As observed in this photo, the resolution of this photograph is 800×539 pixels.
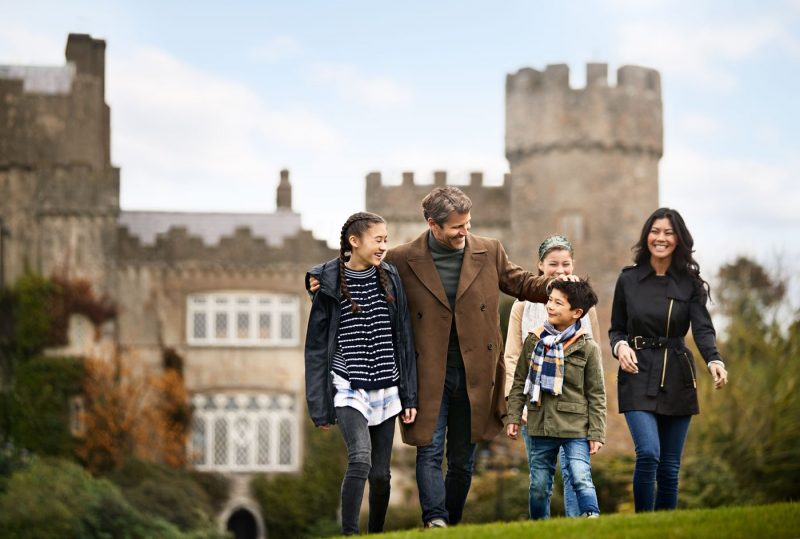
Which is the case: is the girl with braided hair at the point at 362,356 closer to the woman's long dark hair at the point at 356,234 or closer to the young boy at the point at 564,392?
the woman's long dark hair at the point at 356,234

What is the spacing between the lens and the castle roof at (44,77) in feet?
117

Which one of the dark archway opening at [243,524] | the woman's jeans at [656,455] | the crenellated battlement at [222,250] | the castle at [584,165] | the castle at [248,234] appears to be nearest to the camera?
the woman's jeans at [656,455]

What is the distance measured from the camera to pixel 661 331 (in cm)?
884

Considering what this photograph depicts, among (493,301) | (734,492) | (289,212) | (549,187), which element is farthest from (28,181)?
(493,301)

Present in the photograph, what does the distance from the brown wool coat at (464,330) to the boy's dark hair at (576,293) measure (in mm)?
246

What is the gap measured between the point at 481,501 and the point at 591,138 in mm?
10710

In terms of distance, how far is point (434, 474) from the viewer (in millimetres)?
8305

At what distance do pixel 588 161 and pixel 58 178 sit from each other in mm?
13967

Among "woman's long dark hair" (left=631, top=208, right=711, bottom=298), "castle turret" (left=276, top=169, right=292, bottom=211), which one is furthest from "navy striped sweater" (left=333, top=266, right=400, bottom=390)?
"castle turret" (left=276, top=169, right=292, bottom=211)

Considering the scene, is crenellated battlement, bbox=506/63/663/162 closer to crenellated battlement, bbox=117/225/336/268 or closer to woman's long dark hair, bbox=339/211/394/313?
crenellated battlement, bbox=117/225/336/268

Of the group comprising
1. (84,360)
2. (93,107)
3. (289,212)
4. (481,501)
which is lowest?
(481,501)

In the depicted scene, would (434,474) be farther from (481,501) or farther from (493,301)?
(481,501)

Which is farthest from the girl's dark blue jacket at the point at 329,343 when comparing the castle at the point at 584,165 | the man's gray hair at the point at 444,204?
the castle at the point at 584,165

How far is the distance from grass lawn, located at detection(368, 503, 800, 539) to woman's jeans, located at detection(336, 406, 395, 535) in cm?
28
